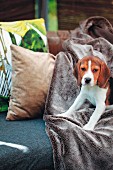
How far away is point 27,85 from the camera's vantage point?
77.2 inches

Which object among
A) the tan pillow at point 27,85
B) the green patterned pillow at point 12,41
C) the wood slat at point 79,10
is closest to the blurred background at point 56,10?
the wood slat at point 79,10

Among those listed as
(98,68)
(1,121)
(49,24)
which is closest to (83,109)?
(98,68)

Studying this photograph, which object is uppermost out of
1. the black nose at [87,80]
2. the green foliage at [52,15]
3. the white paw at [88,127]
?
the green foliage at [52,15]

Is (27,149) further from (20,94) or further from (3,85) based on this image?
(3,85)

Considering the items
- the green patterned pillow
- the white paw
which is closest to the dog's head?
the white paw

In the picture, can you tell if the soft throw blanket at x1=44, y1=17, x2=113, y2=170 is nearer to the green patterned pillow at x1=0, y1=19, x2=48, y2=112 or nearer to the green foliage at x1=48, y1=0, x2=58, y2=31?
the green patterned pillow at x1=0, y1=19, x2=48, y2=112

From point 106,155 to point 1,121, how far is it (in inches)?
26.4

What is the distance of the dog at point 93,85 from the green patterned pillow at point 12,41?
1.44ft

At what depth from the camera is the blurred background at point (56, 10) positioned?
3008 millimetres

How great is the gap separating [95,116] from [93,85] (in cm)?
18

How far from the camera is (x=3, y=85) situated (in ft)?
6.75

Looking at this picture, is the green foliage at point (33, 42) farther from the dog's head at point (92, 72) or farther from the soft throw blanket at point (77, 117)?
the dog's head at point (92, 72)

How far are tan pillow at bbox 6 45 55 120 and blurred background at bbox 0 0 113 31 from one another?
43.5 inches

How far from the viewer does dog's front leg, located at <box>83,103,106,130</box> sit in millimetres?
1767
